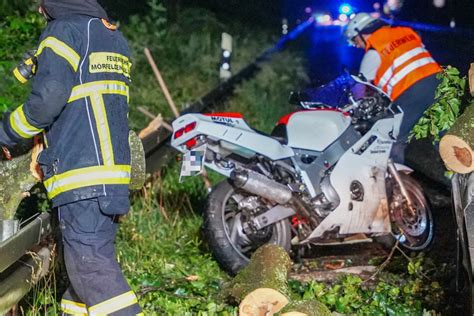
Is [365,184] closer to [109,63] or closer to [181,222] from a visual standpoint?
[181,222]

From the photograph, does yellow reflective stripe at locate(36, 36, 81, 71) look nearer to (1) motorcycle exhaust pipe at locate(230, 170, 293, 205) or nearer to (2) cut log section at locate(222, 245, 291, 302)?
(2) cut log section at locate(222, 245, 291, 302)

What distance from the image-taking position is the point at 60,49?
5.36 m

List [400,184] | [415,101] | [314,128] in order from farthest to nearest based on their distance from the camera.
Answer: [415,101] < [400,184] < [314,128]

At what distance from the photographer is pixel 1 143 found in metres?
5.57

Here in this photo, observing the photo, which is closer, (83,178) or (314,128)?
(83,178)

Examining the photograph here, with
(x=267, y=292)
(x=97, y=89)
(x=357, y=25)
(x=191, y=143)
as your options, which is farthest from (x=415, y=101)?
(x=97, y=89)

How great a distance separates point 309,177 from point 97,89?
254cm

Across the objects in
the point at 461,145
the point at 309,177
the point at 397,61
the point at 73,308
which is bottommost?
the point at 73,308

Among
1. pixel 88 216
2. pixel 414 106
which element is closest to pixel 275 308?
pixel 88 216

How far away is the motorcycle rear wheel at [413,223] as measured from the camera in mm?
8031

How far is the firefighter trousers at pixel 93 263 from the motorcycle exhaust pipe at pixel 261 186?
185 cm

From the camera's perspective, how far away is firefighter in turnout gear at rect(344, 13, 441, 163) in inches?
343

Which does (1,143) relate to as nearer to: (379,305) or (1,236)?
(1,236)

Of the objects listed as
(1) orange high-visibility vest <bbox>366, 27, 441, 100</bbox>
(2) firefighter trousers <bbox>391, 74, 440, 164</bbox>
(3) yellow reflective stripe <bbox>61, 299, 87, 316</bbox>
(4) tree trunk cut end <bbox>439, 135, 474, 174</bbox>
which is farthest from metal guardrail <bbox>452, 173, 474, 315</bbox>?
(1) orange high-visibility vest <bbox>366, 27, 441, 100</bbox>
